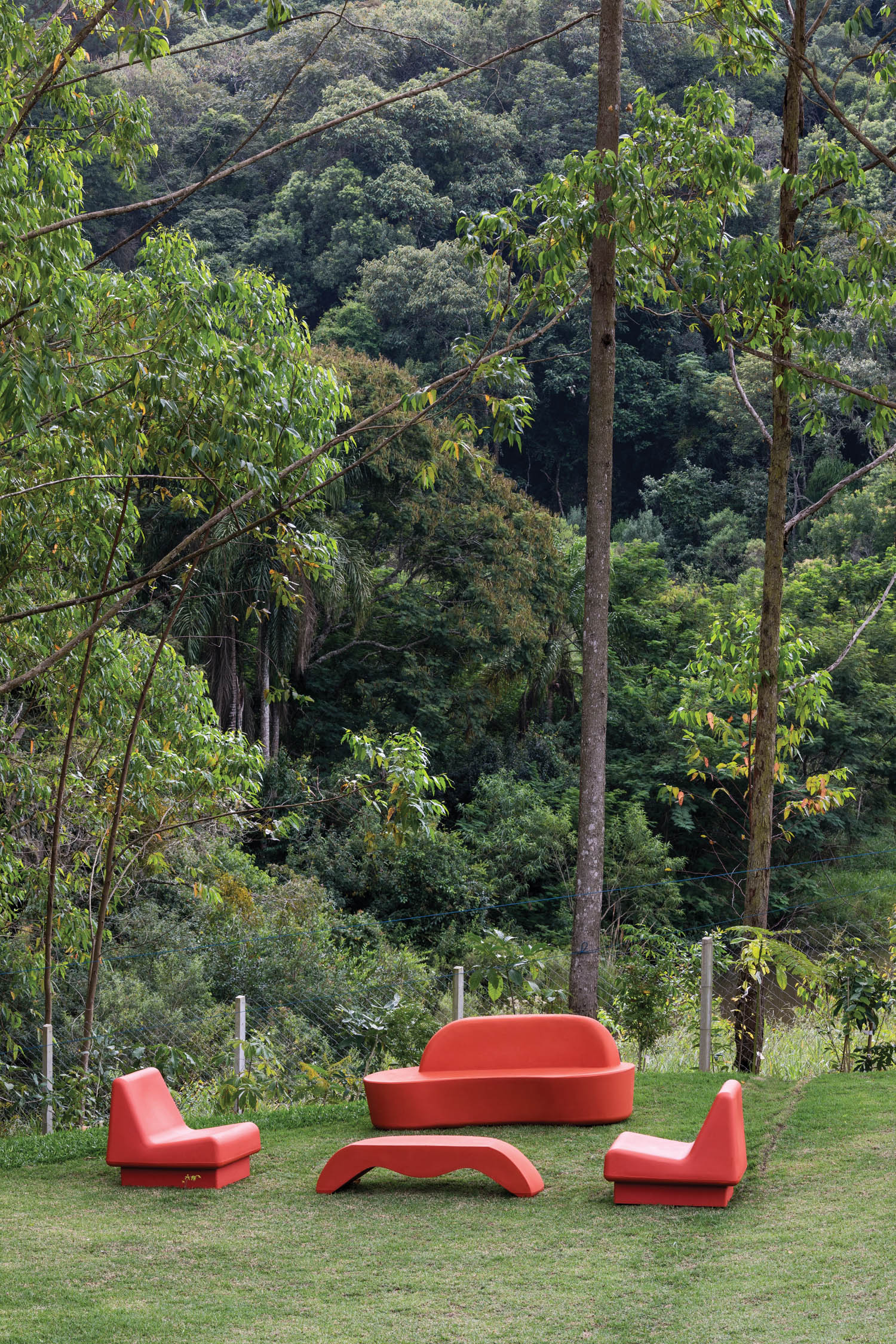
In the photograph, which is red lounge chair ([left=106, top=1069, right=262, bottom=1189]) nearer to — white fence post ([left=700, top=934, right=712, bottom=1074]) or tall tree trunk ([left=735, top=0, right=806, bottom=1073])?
white fence post ([left=700, top=934, right=712, bottom=1074])

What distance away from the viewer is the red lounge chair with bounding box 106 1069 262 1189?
5496 millimetres

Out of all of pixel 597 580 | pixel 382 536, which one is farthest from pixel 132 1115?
pixel 382 536

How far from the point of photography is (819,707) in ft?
27.9

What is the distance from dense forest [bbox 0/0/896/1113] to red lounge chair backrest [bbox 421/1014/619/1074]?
1114mm

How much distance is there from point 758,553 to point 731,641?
72.0 ft

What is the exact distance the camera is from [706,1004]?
7586 millimetres

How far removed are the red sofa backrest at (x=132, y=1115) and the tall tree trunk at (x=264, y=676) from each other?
43.0 ft

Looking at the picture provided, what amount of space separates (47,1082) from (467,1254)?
4.00 meters

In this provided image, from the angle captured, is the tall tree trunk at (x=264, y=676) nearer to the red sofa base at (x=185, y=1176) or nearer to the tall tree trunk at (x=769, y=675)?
the tall tree trunk at (x=769, y=675)

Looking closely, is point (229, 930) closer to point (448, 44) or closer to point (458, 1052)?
point (458, 1052)

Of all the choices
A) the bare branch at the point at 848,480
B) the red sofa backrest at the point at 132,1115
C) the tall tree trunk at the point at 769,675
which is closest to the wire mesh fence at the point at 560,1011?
the tall tree trunk at the point at 769,675

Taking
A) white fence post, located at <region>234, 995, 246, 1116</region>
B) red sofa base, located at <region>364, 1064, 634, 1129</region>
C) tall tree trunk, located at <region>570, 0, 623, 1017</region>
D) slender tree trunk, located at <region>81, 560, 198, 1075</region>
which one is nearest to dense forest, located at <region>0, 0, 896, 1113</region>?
slender tree trunk, located at <region>81, 560, 198, 1075</region>

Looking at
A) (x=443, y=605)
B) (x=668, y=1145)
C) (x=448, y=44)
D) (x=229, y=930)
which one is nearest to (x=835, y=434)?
(x=443, y=605)

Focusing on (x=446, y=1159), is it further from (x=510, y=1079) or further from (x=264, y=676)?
(x=264, y=676)
